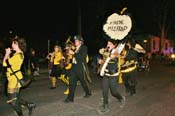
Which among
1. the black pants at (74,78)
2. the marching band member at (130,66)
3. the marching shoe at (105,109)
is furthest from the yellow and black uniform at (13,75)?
the marching band member at (130,66)

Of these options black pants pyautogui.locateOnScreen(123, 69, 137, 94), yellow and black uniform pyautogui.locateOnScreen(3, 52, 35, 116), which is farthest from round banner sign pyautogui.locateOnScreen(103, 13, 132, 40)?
yellow and black uniform pyautogui.locateOnScreen(3, 52, 35, 116)

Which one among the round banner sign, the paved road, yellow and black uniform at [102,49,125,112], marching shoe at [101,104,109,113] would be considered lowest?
the paved road

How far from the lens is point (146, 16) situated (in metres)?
65.2

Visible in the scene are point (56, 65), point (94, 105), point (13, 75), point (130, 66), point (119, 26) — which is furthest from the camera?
point (56, 65)

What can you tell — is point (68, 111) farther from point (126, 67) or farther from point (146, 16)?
point (146, 16)

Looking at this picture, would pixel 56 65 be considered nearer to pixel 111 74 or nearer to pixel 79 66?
pixel 79 66

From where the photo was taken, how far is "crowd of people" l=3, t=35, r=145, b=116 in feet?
27.3

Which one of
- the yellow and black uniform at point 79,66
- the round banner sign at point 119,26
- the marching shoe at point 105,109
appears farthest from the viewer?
the round banner sign at point 119,26

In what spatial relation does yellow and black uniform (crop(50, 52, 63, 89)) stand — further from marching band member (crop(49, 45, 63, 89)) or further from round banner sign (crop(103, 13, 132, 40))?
round banner sign (crop(103, 13, 132, 40))

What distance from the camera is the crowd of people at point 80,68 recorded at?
27.3 feet

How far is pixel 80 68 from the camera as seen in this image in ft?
37.7

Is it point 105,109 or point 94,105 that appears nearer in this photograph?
point 105,109

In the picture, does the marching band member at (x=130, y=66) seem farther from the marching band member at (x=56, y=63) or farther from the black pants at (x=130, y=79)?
the marching band member at (x=56, y=63)

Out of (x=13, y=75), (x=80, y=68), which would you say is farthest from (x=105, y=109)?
(x=13, y=75)
